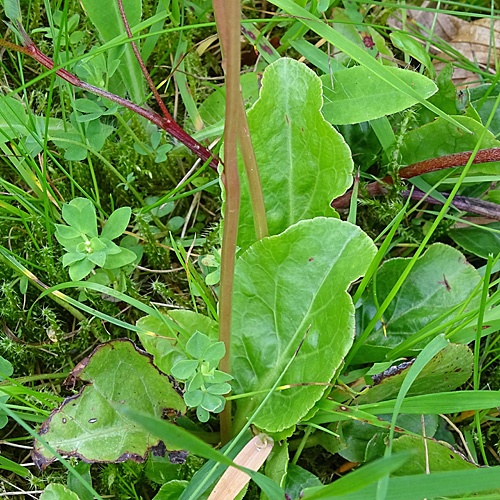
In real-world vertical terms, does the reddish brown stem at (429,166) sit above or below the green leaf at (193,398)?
above

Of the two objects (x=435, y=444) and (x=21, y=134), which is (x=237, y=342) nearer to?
(x=435, y=444)

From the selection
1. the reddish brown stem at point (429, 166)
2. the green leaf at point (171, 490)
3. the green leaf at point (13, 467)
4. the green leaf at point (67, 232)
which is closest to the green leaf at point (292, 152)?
the reddish brown stem at point (429, 166)

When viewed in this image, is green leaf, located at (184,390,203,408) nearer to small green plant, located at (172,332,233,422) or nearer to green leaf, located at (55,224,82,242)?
small green plant, located at (172,332,233,422)

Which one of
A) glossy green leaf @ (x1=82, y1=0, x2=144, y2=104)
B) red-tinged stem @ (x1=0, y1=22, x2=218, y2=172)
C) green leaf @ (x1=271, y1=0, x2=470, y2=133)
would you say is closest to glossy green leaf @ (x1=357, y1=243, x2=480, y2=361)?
green leaf @ (x1=271, y1=0, x2=470, y2=133)

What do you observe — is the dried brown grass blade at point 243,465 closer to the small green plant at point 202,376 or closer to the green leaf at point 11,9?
the small green plant at point 202,376

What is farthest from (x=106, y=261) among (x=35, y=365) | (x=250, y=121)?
(x=250, y=121)

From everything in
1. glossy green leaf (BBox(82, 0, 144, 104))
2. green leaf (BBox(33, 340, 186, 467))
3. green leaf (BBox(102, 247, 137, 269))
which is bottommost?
green leaf (BBox(33, 340, 186, 467))
